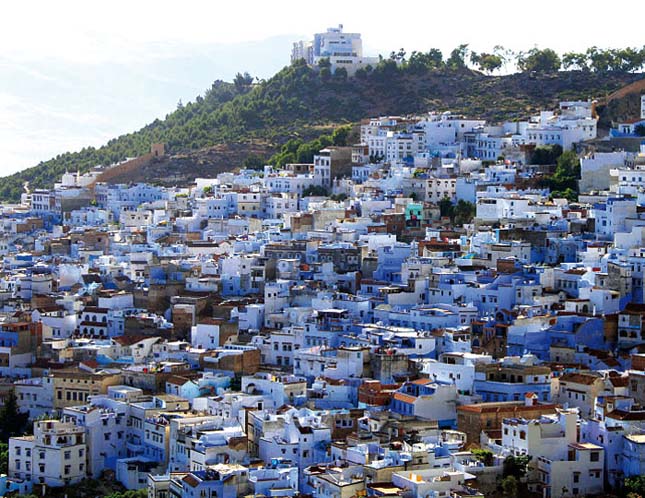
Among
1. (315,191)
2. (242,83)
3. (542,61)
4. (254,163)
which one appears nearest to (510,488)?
(315,191)

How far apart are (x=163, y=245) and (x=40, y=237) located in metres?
5.79

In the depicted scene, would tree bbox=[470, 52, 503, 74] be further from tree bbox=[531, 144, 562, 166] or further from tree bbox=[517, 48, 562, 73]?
tree bbox=[531, 144, 562, 166]

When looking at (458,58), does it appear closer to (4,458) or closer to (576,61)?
(576,61)

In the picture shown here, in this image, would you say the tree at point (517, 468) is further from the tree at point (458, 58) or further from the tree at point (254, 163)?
the tree at point (458, 58)

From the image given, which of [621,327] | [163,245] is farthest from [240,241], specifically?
[621,327]

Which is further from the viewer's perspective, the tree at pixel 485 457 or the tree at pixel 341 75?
the tree at pixel 341 75

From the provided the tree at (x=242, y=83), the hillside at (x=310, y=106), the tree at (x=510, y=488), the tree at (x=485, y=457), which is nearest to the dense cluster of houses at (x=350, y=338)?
the tree at (x=485, y=457)

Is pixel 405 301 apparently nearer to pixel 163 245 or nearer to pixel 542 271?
pixel 542 271

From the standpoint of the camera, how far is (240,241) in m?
36.8

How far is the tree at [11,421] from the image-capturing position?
2777cm

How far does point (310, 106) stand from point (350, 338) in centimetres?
2836

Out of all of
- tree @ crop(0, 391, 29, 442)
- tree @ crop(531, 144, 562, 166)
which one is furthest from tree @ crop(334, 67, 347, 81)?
tree @ crop(0, 391, 29, 442)

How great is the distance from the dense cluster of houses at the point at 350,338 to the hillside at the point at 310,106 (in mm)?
9314

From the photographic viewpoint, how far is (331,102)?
56.2 meters
